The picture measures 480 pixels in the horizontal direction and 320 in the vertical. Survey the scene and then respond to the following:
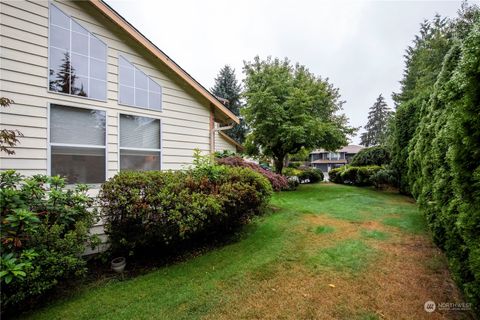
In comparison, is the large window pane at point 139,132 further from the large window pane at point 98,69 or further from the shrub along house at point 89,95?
the large window pane at point 98,69

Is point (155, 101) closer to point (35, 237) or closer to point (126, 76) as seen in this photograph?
point (126, 76)

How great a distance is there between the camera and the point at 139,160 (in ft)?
16.3

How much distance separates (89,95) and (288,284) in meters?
5.09

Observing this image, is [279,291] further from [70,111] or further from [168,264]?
[70,111]

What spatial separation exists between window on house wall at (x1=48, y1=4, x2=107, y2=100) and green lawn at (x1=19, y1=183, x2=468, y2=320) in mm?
3683

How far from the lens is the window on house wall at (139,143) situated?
15.6 ft

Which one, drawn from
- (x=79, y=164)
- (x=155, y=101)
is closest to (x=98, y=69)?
(x=155, y=101)

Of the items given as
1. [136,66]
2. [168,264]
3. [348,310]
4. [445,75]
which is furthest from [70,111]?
[445,75]

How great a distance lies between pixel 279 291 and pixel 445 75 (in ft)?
17.5

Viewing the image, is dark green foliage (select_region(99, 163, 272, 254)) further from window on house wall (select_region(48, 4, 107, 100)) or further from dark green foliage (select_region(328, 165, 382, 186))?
dark green foliage (select_region(328, 165, 382, 186))

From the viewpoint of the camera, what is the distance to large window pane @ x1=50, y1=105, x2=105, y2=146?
3.90m

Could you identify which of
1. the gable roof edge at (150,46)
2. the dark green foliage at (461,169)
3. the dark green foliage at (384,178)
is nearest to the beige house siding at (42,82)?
the gable roof edge at (150,46)

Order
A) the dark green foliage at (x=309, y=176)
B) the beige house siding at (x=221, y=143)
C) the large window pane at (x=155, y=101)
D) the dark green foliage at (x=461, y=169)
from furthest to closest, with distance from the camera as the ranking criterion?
the dark green foliage at (x=309, y=176) < the beige house siding at (x=221, y=143) < the large window pane at (x=155, y=101) < the dark green foliage at (x=461, y=169)

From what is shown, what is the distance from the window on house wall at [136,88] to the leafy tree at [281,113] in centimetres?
736
